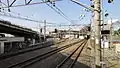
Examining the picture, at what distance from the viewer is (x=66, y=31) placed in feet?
405

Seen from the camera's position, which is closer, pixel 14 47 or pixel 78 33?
pixel 14 47

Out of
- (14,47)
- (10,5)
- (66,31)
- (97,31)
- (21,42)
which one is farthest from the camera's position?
(66,31)

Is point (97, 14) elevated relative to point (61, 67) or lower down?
elevated

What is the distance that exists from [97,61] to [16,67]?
13.1 m

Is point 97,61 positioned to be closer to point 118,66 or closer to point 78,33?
point 118,66

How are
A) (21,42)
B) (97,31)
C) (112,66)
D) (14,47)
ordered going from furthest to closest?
(21,42)
(14,47)
(112,66)
(97,31)

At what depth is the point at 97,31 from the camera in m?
11.0

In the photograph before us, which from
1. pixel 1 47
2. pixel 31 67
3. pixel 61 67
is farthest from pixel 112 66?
pixel 1 47

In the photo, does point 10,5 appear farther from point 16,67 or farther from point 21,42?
point 21,42

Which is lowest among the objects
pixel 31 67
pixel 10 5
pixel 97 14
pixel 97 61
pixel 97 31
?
pixel 31 67

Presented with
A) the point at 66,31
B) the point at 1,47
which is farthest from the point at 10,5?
the point at 66,31

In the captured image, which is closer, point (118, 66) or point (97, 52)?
point (97, 52)

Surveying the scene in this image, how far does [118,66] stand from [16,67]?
31.1 ft

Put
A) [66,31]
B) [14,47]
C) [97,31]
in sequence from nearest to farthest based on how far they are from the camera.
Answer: [97,31], [14,47], [66,31]
